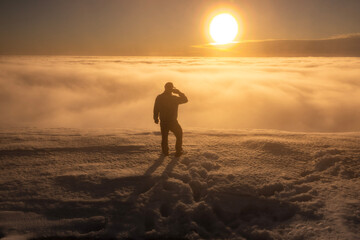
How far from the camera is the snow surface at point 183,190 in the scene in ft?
8.45

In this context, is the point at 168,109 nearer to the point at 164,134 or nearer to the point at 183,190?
the point at 164,134

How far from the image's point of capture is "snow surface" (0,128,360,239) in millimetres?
2574

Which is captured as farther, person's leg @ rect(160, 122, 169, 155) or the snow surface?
person's leg @ rect(160, 122, 169, 155)

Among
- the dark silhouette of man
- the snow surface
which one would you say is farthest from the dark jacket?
the snow surface

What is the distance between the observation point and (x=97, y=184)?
10.8 feet

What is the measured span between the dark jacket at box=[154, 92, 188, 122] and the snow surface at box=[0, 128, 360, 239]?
2.54ft

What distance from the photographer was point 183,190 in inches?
124

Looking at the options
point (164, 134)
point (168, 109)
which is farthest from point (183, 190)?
point (168, 109)

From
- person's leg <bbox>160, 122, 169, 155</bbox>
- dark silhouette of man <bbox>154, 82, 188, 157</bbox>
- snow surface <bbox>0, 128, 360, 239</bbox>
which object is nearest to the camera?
snow surface <bbox>0, 128, 360, 239</bbox>

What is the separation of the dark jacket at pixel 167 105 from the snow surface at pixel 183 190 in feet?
2.54

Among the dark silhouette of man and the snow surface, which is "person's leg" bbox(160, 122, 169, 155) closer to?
the dark silhouette of man

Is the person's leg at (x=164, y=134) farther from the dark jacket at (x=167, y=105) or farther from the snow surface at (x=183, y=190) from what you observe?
the snow surface at (x=183, y=190)

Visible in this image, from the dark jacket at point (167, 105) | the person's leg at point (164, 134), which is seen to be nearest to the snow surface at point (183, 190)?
the person's leg at point (164, 134)

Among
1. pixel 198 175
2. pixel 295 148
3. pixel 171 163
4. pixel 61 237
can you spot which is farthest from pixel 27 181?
pixel 295 148
